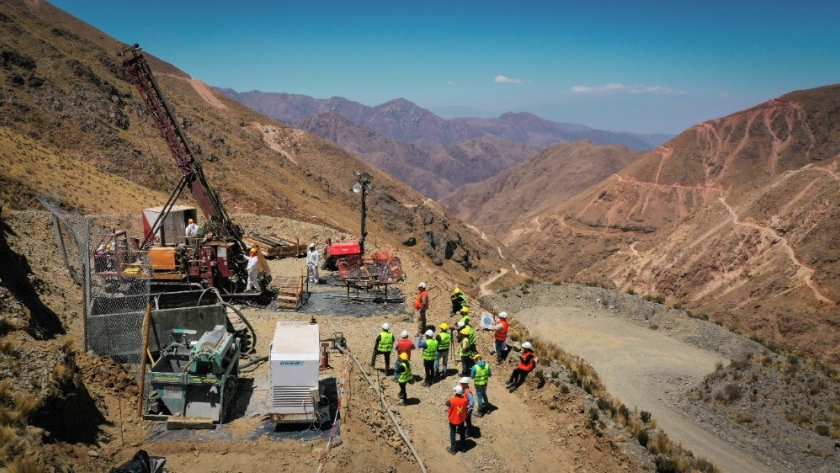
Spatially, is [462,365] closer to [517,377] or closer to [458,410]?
[517,377]

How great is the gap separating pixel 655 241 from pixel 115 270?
60056mm

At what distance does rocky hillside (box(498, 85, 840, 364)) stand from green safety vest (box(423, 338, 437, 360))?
2340 centimetres

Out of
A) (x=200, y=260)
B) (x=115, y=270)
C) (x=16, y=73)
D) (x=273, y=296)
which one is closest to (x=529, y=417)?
(x=273, y=296)

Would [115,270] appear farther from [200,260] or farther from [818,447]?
[818,447]

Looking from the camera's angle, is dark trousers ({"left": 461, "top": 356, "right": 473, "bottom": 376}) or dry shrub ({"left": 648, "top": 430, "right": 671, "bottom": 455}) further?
dark trousers ({"left": 461, "top": 356, "right": 473, "bottom": 376})

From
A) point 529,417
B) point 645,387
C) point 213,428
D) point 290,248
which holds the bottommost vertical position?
point 645,387

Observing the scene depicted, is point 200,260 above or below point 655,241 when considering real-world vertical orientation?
above

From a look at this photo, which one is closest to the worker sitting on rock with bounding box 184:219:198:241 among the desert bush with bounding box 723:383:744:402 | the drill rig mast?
the drill rig mast

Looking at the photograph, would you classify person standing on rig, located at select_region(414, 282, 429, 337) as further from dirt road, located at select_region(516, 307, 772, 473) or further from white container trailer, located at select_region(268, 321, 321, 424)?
dirt road, located at select_region(516, 307, 772, 473)

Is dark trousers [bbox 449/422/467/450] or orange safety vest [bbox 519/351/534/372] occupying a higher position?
orange safety vest [bbox 519/351/534/372]

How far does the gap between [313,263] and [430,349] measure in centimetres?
901

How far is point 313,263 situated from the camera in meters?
20.8

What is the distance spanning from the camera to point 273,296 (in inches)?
765

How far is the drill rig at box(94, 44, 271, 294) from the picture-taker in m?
17.2
